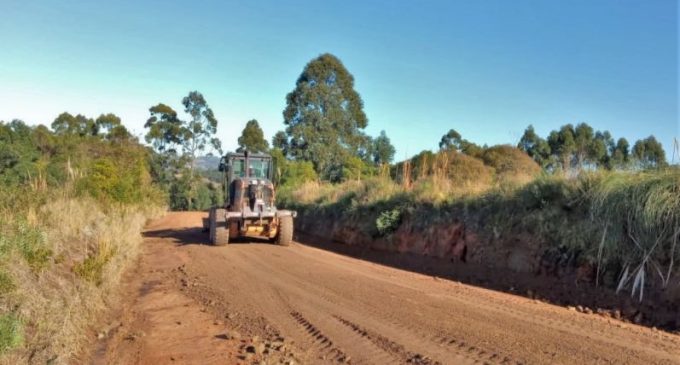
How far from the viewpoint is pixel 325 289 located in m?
8.73

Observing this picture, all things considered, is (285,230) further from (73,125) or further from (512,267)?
(73,125)

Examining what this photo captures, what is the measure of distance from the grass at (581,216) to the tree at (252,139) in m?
34.9

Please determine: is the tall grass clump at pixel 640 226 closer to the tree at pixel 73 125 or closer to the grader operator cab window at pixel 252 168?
the grader operator cab window at pixel 252 168

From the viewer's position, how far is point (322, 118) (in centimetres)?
3891

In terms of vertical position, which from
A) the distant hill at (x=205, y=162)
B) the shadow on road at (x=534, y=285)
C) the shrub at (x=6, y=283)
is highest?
the distant hill at (x=205, y=162)

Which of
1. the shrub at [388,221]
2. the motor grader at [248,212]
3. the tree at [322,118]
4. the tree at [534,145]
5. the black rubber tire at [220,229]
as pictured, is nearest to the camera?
the shrub at [388,221]

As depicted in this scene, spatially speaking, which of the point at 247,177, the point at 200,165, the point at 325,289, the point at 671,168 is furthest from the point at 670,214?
the point at 200,165

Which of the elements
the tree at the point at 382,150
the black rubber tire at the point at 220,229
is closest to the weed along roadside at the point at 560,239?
the black rubber tire at the point at 220,229

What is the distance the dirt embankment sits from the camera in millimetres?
7449

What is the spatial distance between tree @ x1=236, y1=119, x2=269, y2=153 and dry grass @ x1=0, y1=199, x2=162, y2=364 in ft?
118

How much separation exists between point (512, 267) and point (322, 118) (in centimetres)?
2989

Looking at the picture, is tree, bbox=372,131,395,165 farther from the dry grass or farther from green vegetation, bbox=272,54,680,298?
the dry grass

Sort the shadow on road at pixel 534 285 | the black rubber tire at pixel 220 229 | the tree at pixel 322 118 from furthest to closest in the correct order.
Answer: the tree at pixel 322 118 < the black rubber tire at pixel 220 229 < the shadow on road at pixel 534 285

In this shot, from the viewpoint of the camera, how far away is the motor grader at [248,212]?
1485cm
